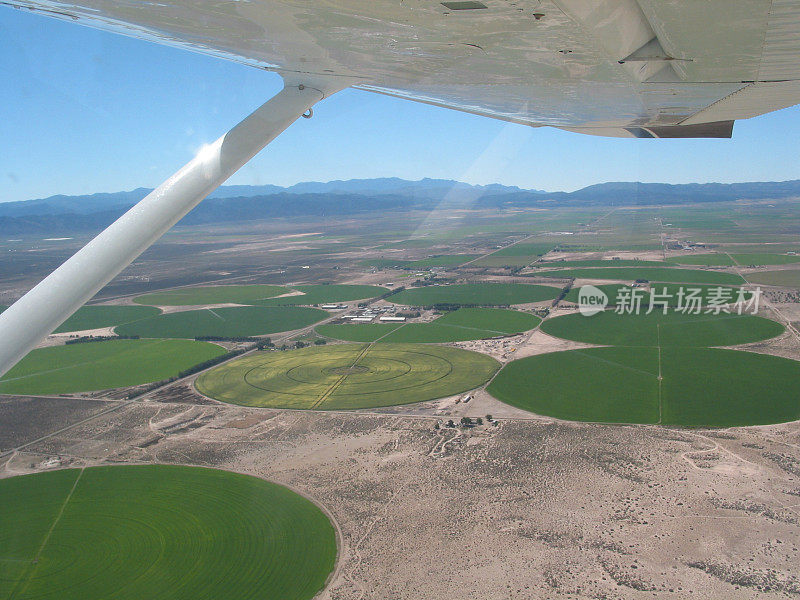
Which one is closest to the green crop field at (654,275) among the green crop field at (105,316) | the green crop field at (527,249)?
the green crop field at (527,249)

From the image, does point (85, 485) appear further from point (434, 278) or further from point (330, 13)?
point (434, 278)

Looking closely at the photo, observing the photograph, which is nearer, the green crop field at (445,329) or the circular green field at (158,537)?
the circular green field at (158,537)

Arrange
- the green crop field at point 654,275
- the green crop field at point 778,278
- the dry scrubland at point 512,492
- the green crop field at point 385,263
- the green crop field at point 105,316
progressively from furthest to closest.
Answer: the green crop field at point 385,263 → the green crop field at point 654,275 → the green crop field at point 778,278 → the green crop field at point 105,316 → the dry scrubland at point 512,492

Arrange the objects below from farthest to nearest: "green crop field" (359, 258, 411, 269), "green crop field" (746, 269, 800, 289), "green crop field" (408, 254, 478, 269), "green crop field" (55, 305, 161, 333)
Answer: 1. "green crop field" (408, 254, 478, 269)
2. "green crop field" (359, 258, 411, 269)
3. "green crop field" (746, 269, 800, 289)
4. "green crop field" (55, 305, 161, 333)

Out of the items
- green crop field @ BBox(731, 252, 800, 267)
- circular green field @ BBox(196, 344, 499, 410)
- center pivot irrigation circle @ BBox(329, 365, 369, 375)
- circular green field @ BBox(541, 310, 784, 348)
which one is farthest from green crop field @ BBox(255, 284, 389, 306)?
green crop field @ BBox(731, 252, 800, 267)

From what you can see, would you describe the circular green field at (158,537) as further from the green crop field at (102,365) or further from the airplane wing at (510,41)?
the airplane wing at (510,41)

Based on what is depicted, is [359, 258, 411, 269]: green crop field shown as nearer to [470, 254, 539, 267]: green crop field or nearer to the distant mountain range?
[470, 254, 539, 267]: green crop field
